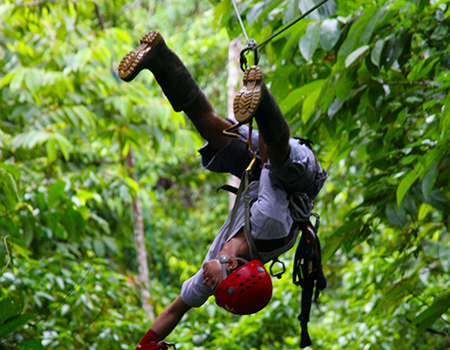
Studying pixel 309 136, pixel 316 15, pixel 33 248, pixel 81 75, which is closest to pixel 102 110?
pixel 81 75

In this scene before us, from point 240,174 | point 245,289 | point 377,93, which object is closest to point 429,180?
point 377,93

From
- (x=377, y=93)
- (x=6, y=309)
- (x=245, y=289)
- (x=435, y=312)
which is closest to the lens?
(x=245, y=289)

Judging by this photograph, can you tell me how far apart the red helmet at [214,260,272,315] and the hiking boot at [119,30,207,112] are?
522 mm

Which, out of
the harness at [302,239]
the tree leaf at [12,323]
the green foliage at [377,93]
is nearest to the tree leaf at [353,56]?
the green foliage at [377,93]

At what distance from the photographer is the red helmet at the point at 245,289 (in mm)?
1543

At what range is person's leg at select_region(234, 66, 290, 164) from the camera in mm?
1346

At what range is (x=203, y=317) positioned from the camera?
4.62 meters

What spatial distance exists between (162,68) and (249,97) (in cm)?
42

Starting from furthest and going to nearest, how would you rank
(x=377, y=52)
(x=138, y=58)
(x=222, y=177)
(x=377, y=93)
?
(x=222, y=177) < (x=377, y=93) < (x=377, y=52) < (x=138, y=58)

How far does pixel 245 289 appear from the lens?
60.6 inches

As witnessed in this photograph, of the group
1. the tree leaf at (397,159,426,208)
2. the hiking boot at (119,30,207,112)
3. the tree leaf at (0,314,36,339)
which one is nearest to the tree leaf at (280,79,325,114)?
the tree leaf at (397,159,426,208)

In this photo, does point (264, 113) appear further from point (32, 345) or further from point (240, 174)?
point (32, 345)

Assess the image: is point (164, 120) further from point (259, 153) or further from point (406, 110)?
point (259, 153)

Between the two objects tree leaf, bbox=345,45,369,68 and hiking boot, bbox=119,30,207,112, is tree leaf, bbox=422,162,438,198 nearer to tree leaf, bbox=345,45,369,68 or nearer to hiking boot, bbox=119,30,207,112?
tree leaf, bbox=345,45,369,68
